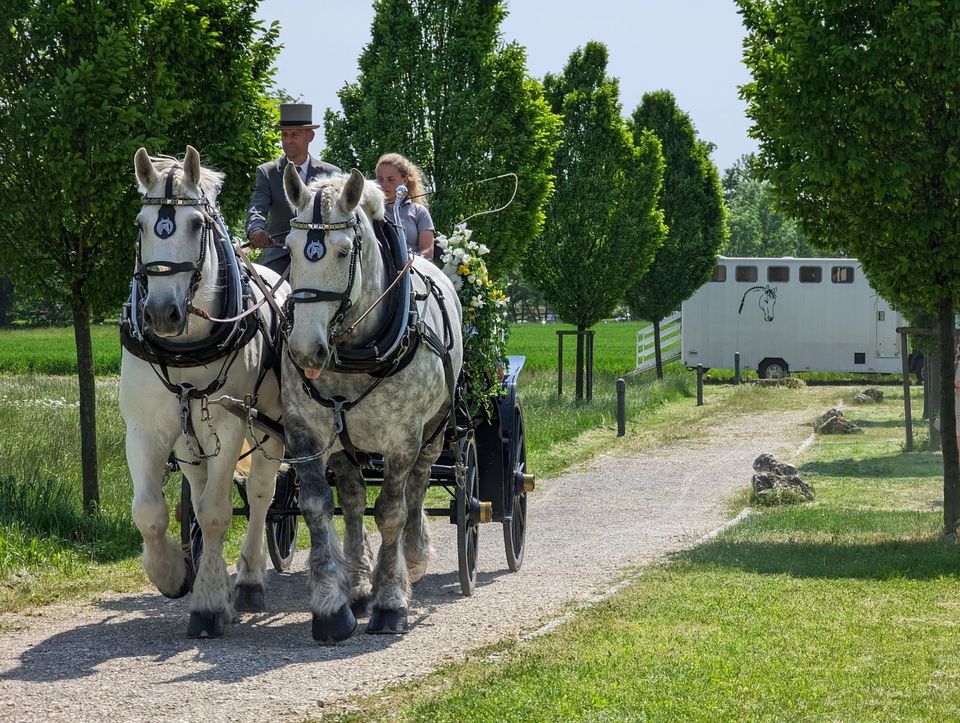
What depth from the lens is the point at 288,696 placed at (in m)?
5.75

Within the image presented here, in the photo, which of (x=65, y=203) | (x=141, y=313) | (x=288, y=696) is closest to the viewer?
(x=288, y=696)

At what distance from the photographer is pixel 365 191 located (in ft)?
22.8

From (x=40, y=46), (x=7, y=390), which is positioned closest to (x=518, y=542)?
(x=40, y=46)

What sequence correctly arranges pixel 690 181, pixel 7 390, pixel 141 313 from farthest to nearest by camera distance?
pixel 690 181 < pixel 7 390 < pixel 141 313

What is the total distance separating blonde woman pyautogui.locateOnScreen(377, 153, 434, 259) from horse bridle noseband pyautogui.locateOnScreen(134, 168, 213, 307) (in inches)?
71.8

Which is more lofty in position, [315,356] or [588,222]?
[588,222]

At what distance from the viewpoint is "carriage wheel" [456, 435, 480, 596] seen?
8195mm

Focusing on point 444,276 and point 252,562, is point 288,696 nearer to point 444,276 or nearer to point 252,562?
point 252,562

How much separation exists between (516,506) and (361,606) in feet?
7.78

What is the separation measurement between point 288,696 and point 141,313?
2.20 meters

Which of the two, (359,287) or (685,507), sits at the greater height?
(359,287)

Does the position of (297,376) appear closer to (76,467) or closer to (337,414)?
(337,414)

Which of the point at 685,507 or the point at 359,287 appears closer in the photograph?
the point at 359,287

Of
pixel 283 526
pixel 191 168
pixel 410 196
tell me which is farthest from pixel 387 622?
pixel 410 196
